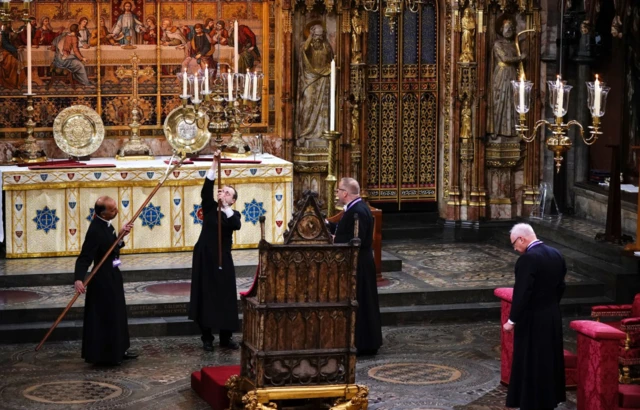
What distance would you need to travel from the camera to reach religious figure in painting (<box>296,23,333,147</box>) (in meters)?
17.3

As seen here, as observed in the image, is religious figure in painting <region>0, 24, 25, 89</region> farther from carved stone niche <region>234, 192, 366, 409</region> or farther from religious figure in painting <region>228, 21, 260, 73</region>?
carved stone niche <region>234, 192, 366, 409</region>

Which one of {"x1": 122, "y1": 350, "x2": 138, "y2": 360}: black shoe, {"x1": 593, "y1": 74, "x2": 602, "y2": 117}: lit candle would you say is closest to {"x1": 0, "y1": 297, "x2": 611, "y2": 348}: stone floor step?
{"x1": 122, "y1": 350, "x2": 138, "y2": 360}: black shoe

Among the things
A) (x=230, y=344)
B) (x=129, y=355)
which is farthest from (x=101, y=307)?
(x=230, y=344)

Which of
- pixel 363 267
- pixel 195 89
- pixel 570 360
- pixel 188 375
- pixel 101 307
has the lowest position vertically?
pixel 188 375

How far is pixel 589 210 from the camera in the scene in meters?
17.6

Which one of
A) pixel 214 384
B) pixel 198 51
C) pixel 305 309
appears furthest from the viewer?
pixel 198 51

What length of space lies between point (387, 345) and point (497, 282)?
7.79 feet

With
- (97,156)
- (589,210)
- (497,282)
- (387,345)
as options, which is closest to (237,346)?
(387,345)

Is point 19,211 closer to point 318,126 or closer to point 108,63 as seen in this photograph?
point 108,63

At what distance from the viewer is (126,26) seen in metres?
16.9

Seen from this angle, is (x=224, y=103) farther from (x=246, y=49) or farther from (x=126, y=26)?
(x=126, y=26)

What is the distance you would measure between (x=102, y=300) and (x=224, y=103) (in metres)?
6.04

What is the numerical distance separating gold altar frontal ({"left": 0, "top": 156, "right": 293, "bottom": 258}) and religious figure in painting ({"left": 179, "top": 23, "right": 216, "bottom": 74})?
1621 mm

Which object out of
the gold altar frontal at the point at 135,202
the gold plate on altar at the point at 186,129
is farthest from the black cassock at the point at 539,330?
the gold plate on altar at the point at 186,129
